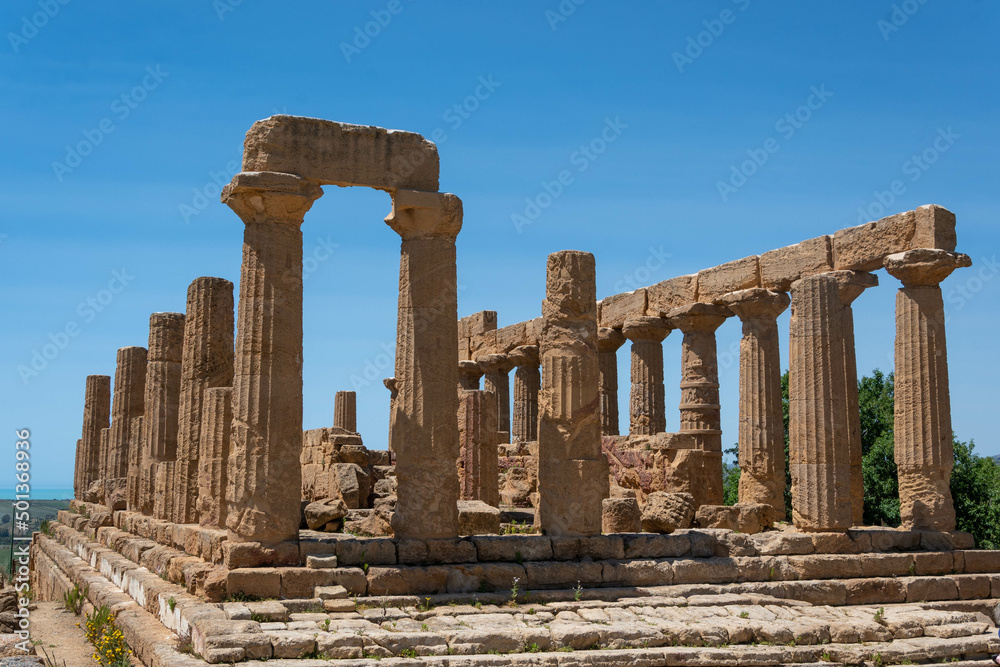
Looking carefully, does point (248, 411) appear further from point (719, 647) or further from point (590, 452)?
point (719, 647)

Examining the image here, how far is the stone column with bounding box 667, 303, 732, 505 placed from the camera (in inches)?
936

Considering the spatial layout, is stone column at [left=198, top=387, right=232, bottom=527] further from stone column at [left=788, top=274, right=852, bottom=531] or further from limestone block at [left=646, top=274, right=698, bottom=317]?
limestone block at [left=646, top=274, right=698, bottom=317]

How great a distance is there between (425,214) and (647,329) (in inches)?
441

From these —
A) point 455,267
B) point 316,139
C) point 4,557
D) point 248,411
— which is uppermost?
point 316,139

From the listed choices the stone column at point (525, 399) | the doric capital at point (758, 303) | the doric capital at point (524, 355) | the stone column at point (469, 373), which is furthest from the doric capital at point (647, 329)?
the stone column at point (469, 373)

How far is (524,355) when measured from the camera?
1175 inches

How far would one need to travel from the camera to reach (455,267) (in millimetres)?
15758

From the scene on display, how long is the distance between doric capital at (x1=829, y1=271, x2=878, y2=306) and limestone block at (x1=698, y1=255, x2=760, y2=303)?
261 centimetres

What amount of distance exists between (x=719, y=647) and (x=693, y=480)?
9.74 m

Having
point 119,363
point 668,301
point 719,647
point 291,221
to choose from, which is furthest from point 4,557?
point 719,647

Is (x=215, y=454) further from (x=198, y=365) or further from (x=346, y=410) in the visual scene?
(x=346, y=410)

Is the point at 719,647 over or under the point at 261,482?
under

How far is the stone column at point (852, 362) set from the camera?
789 inches

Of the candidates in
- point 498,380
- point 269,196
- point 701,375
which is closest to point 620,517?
point 269,196
